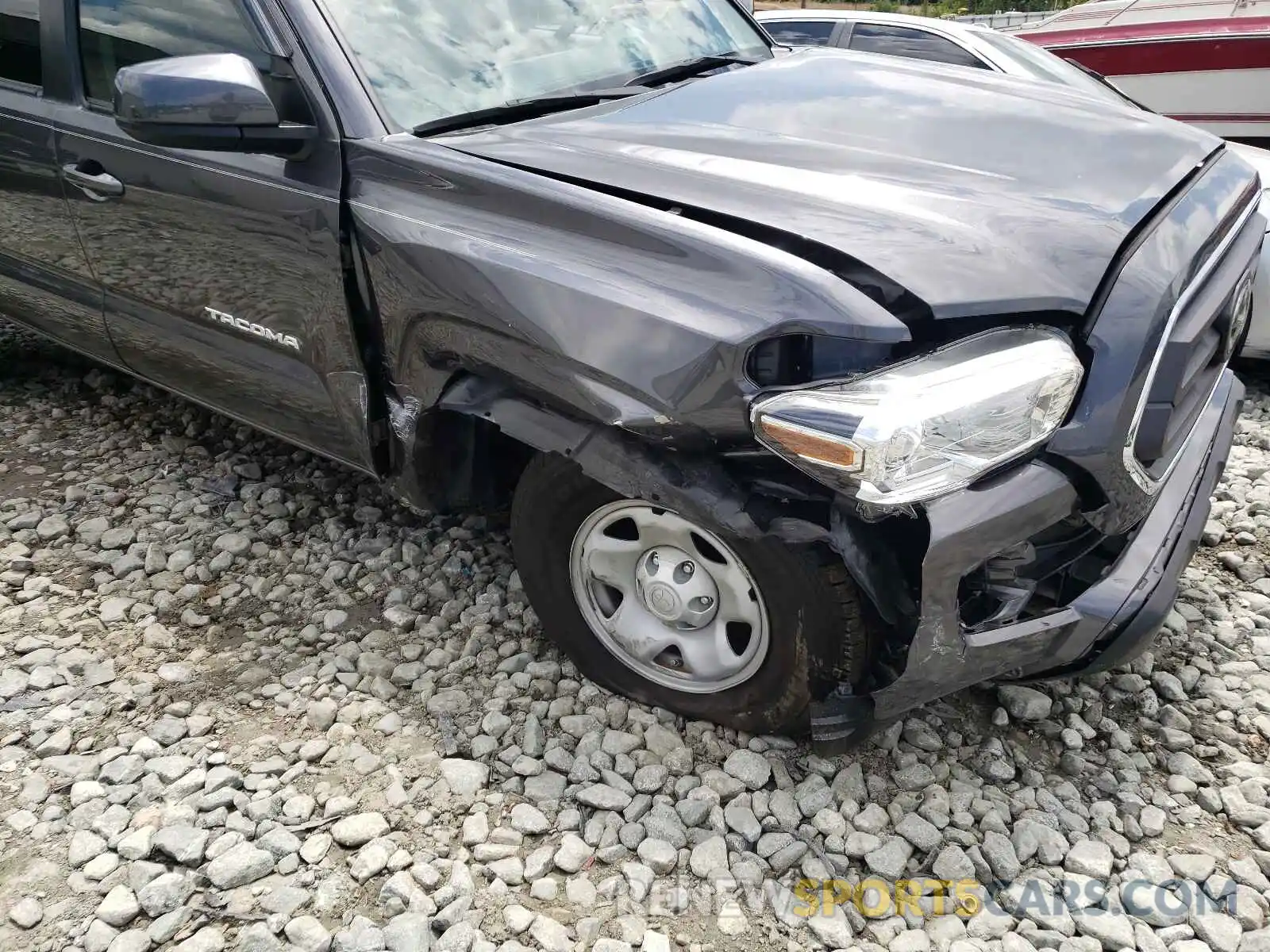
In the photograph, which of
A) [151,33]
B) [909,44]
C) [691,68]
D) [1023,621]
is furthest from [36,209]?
[909,44]

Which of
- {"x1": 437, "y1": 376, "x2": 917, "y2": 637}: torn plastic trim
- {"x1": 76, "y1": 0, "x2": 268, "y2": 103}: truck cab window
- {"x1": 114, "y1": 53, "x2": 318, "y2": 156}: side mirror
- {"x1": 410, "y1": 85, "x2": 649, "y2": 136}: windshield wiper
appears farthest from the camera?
{"x1": 76, "y1": 0, "x2": 268, "y2": 103}: truck cab window

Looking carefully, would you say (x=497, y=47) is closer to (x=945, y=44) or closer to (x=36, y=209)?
(x=36, y=209)

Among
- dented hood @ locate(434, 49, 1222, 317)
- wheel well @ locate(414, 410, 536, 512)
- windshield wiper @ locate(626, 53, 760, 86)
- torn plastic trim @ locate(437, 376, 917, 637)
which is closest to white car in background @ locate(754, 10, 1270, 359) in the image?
windshield wiper @ locate(626, 53, 760, 86)

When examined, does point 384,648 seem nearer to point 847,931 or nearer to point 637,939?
point 637,939

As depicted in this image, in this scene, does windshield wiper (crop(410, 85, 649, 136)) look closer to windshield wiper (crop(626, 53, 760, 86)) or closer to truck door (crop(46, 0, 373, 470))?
windshield wiper (crop(626, 53, 760, 86))

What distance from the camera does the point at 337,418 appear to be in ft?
8.57

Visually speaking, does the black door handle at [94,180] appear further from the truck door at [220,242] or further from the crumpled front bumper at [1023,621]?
the crumpled front bumper at [1023,621]

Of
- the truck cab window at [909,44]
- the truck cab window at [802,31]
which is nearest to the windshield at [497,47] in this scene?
the truck cab window at [909,44]

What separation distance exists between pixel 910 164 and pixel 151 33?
216 centimetres

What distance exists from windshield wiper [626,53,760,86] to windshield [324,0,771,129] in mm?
28

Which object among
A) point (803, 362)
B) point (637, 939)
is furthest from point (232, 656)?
point (803, 362)

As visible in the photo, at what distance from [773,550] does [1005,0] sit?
24416mm

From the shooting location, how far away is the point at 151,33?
111 inches

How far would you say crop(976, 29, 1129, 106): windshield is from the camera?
504cm
